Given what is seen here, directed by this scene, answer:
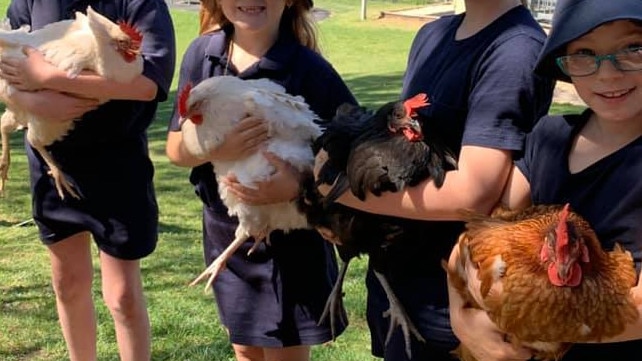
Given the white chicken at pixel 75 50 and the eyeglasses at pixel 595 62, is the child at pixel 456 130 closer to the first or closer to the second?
the eyeglasses at pixel 595 62

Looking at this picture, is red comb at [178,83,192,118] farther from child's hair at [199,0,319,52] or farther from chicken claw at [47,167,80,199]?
chicken claw at [47,167,80,199]

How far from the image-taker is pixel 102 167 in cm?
304

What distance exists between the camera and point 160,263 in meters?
5.15

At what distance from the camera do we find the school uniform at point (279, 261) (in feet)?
9.02

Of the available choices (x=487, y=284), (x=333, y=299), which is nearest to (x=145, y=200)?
(x=333, y=299)

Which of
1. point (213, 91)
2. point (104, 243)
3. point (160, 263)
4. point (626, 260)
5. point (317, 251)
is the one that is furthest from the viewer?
point (160, 263)

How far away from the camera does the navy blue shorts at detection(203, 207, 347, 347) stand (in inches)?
110

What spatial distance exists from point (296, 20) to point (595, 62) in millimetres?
1373

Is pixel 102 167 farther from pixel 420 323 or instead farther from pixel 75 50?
pixel 420 323

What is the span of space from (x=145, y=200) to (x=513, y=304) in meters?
1.79

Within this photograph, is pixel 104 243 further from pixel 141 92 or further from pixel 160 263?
pixel 160 263

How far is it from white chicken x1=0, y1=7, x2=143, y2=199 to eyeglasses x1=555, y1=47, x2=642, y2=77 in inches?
63.4

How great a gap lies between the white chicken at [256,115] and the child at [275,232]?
76mm

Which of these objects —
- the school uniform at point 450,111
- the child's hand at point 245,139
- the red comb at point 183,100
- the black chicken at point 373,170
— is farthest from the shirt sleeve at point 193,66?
the school uniform at point 450,111
